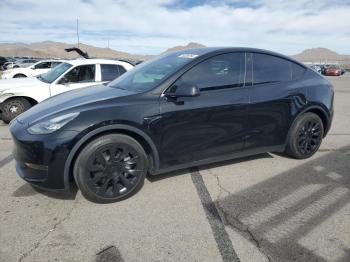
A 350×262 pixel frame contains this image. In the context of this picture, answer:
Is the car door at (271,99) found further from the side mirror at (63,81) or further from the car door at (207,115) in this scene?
the side mirror at (63,81)

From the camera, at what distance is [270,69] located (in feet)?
14.5

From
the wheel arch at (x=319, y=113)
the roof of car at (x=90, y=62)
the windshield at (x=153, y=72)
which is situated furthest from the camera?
the roof of car at (x=90, y=62)

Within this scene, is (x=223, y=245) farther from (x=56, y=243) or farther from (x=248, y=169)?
(x=248, y=169)

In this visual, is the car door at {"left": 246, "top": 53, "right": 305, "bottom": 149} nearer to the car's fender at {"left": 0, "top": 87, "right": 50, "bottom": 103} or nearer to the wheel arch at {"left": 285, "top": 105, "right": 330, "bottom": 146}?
the wheel arch at {"left": 285, "top": 105, "right": 330, "bottom": 146}

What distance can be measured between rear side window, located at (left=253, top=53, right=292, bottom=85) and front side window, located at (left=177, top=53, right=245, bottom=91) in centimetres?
23

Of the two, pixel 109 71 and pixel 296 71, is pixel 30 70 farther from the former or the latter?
pixel 296 71

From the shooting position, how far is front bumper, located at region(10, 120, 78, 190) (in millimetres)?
3188

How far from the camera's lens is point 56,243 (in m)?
2.80

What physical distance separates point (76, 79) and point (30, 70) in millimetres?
11614

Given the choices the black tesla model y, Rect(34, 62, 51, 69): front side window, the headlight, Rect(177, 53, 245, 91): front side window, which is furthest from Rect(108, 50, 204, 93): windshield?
Rect(34, 62, 51, 69): front side window

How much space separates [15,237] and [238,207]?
2.16m

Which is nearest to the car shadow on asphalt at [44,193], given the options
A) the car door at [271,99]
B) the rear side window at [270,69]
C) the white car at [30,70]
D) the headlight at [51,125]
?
the headlight at [51,125]

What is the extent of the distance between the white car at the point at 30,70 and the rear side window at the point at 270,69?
45.6ft

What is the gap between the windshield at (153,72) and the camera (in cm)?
380
